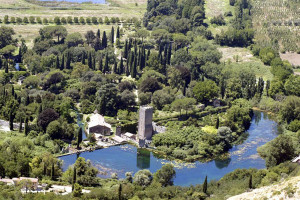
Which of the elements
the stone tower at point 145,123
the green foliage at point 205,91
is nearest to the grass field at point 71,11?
the green foliage at point 205,91

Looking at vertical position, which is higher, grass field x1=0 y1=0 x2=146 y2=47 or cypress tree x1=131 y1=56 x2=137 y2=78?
grass field x1=0 y1=0 x2=146 y2=47

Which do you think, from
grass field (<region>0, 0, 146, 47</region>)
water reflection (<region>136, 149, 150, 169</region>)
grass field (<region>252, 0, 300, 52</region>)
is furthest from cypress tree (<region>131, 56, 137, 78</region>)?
grass field (<region>252, 0, 300, 52</region>)

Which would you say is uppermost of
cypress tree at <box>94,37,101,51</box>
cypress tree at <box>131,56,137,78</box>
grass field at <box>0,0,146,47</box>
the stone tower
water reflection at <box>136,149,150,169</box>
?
grass field at <box>0,0,146,47</box>

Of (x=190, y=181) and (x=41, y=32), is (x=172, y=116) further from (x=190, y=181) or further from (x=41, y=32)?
(x=41, y=32)

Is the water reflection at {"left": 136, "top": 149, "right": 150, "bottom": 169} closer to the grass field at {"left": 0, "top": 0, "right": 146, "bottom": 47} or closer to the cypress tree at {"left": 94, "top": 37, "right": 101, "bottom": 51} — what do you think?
the cypress tree at {"left": 94, "top": 37, "right": 101, "bottom": 51}

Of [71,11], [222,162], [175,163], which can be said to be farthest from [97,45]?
[222,162]

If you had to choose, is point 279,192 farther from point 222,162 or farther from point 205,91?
point 205,91
